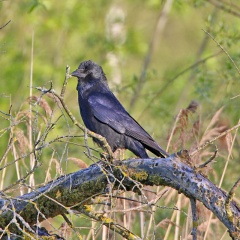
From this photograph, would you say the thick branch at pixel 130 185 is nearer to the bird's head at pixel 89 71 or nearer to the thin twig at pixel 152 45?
the bird's head at pixel 89 71

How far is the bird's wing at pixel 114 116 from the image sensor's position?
6.71 meters

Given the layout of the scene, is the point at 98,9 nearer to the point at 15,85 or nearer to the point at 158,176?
the point at 15,85

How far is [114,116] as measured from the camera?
689 cm

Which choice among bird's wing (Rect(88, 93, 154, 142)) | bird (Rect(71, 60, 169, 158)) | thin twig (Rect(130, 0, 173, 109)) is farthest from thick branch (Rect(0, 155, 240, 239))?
thin twig (Rect(130, 0, 173, 109))

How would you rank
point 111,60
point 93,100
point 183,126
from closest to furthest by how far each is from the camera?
point 183,126
point 93,100
point 111,60

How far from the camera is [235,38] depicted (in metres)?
8.36

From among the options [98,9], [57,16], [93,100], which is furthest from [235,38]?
[98,9]

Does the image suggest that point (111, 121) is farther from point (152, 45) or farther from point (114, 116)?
point (152, 45)

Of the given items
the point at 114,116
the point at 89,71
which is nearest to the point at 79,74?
the point at 89,71

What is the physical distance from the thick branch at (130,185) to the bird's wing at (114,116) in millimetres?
2039

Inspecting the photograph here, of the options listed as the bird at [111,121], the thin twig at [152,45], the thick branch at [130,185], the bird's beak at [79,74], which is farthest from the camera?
the thin twig at [152,45]

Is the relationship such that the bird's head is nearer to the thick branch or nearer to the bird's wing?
the bird's wing

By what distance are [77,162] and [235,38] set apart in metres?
3.22

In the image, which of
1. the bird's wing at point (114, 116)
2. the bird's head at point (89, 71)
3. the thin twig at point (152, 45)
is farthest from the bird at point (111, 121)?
the thin twig at point (152, 45)
